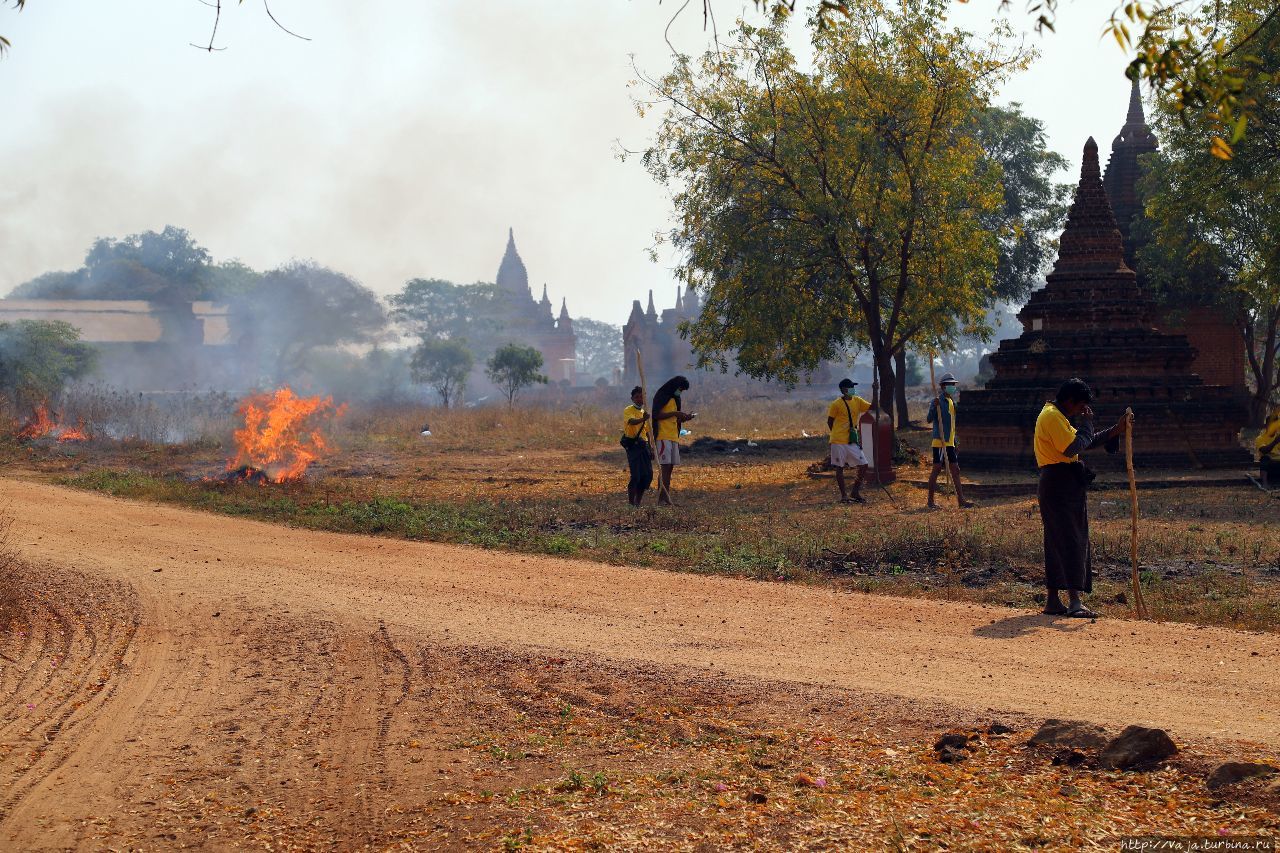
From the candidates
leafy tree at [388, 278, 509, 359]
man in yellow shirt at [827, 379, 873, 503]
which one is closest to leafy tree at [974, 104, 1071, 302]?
man in yellow shirt at [827, 379, 873, 503]

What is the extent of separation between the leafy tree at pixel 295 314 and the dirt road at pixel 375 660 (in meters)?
52.5

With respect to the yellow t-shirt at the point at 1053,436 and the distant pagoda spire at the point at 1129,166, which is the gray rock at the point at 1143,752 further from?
the distant pagoda spire at the point at 1129,166

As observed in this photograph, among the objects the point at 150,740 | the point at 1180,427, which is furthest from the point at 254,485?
the point at 1180,427

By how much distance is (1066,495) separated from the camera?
8352 millimetres

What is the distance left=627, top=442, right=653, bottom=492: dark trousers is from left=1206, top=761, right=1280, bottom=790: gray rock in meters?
10.6

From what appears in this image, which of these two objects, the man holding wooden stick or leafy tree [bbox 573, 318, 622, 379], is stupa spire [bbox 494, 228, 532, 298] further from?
the man holding wooden stick

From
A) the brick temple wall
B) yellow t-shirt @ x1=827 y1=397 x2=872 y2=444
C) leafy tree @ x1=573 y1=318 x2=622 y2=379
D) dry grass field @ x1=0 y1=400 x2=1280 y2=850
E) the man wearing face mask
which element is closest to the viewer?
dry grass field @ x1=0 y1=400 x2=1280 y2=850

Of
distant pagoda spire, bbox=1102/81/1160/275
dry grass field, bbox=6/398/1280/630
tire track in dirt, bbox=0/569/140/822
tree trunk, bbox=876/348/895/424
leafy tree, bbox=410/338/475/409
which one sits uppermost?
distant pagoda spire, bbox=1102/81/1160/275

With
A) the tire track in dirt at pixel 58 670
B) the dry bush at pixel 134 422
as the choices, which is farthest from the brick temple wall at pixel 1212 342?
the tire track in dirt at pixel 58 670

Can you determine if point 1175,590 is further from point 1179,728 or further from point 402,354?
point 402,354

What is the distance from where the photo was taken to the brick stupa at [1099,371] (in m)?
20.4

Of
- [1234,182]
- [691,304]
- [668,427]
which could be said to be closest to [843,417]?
[668,427]

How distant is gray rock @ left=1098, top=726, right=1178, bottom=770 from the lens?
195 inches

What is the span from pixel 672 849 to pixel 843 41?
1901 cm
